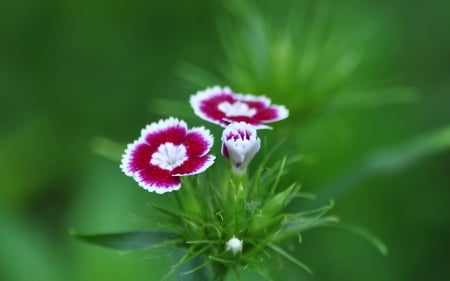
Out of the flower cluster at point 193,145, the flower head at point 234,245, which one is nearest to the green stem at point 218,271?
the flower head at point 234,245

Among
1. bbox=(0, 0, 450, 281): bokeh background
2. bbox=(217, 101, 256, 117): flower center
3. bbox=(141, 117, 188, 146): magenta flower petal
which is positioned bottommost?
bbox=(141, 117, 188, 146): magenta flower petal

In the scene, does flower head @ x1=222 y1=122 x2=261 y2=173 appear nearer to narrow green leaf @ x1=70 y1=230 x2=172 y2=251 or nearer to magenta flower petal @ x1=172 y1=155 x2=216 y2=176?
magenta flower petal @ x1=172 y1=155 x2=216 y2=176

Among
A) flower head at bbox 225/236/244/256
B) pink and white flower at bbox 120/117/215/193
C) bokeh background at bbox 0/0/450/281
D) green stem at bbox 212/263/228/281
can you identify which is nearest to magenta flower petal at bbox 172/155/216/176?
pink and white flower at bbox 120/117/215/193

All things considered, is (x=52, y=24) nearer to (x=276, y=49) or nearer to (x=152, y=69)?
(x=152, y=69)

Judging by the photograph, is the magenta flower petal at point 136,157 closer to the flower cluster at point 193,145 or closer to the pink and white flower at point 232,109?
the flower cluster at point 193,145

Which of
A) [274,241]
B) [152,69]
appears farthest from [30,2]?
[274,241]

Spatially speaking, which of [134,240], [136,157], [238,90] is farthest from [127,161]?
[238,90]

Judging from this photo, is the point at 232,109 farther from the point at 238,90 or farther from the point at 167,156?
the point at 238,90
